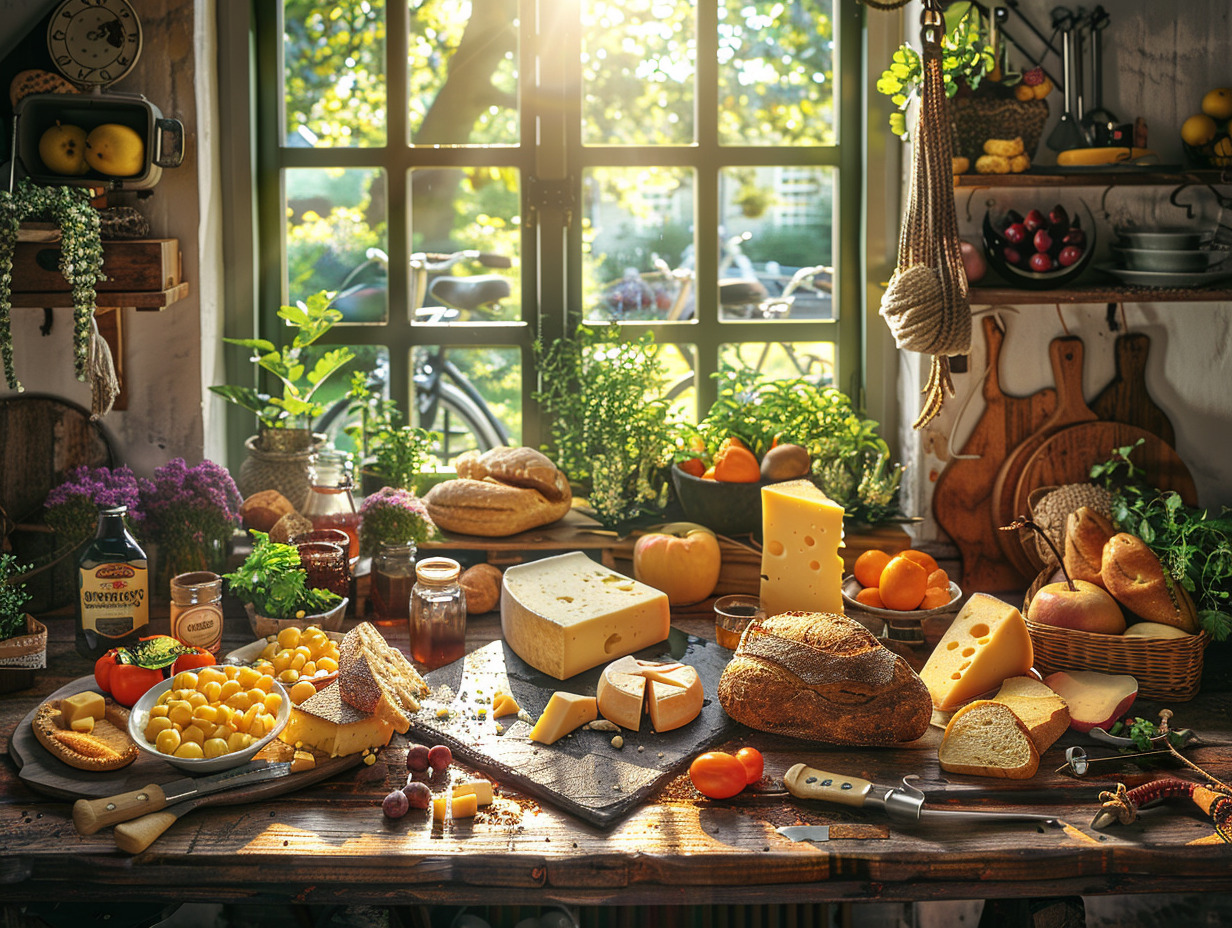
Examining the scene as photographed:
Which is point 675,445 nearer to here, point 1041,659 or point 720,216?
point 720,216

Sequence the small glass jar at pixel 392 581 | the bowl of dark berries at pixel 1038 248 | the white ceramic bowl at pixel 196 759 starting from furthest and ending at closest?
1. the bowl of dark berries at pixel 1038 248
2. the small glass jar at pixel 392 581
3. the white ceramic bowl at pixel 196 759

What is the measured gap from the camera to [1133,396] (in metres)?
3.00

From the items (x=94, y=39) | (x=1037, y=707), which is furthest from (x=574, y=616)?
Result: (x=94, y=39)

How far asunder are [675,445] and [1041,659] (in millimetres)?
1112

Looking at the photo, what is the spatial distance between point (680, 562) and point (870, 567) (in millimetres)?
465

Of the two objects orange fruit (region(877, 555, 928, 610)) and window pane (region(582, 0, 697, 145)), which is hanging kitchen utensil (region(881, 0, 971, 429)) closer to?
orange fruit (region(877, 555, 928, 610))

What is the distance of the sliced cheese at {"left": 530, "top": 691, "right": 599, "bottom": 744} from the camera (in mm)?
2111

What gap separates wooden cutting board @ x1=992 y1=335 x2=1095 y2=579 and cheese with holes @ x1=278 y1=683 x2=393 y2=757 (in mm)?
1787

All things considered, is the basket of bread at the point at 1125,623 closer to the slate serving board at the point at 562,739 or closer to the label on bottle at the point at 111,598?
the slate serving board at the point at 562,739

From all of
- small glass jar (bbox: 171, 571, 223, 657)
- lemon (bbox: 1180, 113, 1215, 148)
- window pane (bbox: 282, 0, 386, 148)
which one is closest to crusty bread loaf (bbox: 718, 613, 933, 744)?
small glass jar (bbox: 171, 571, 223, 657)

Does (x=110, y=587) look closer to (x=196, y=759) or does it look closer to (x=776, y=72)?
(x=196, y=759)

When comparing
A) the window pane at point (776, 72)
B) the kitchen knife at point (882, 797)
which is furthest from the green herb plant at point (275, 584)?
the window pane at point (776, 72)

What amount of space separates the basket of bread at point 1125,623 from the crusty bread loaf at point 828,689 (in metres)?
0.40

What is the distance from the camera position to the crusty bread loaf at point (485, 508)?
293 cm
